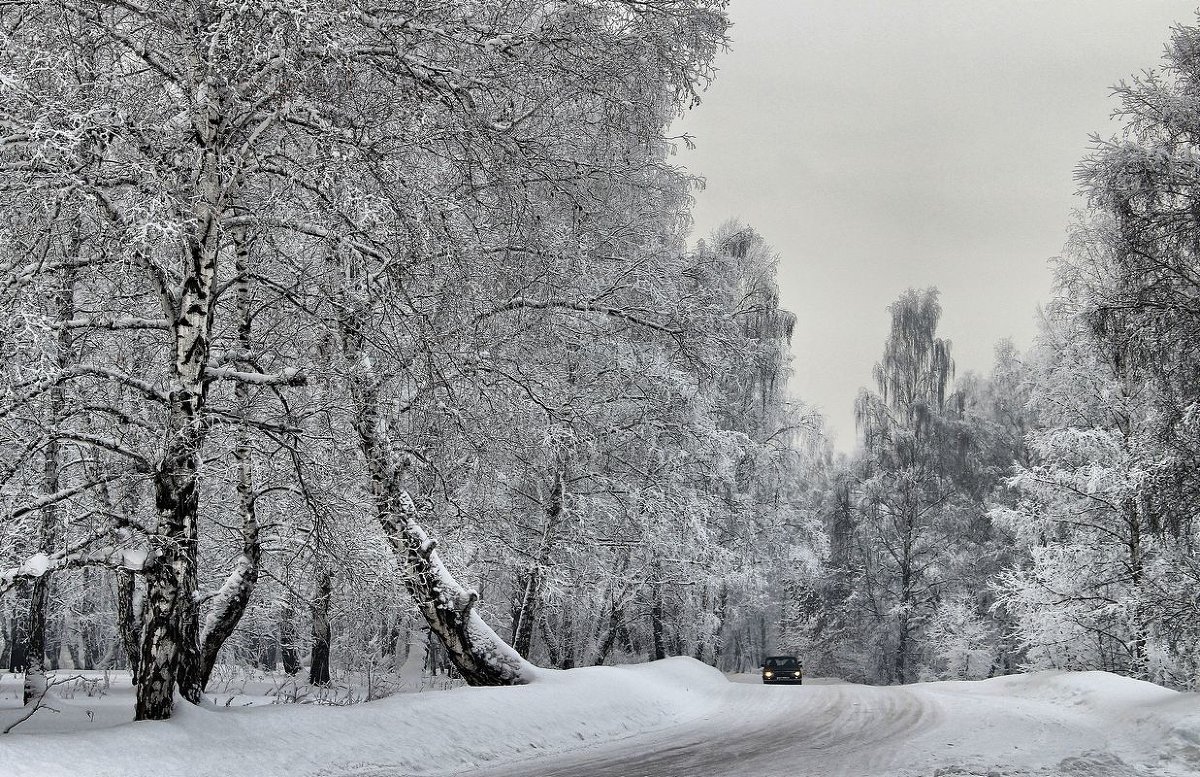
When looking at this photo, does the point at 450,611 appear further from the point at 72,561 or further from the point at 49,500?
the point at 49,500

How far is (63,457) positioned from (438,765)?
707cm

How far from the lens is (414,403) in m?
9.79

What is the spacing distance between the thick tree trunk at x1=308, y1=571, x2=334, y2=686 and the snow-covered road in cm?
310

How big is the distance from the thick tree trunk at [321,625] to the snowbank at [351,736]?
150 centimetres

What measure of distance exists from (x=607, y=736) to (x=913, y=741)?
3.89 m

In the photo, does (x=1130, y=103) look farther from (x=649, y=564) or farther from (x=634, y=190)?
(x=649, y=564)

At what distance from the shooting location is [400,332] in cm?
841

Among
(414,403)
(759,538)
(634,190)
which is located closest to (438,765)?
(414,403)

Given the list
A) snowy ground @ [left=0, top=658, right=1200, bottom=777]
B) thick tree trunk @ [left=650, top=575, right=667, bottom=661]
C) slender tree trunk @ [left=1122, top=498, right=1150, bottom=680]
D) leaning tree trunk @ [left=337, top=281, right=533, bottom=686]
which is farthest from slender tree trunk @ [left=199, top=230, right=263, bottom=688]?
slender tree trunk @ [left=1122, top=498, right=1150, bottom=680]

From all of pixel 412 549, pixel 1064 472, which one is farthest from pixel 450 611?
pixel 1064 472

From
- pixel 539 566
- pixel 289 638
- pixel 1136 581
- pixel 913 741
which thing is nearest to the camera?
pixel 913 741

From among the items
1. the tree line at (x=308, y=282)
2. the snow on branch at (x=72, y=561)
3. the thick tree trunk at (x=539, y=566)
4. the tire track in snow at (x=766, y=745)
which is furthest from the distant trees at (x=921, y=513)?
the snow on branch at (x=72, y=561)

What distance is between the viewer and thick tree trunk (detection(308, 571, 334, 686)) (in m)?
10.5

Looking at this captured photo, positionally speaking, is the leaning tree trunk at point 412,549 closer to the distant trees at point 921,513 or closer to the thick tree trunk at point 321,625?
the thick tree trunk at point 321,625
